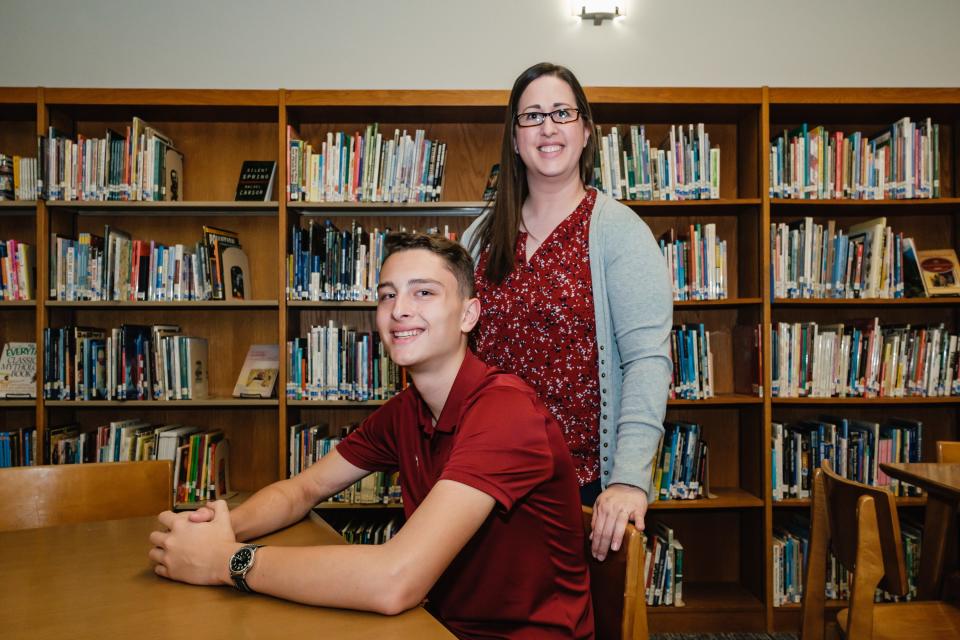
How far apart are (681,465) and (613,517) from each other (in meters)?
1.97

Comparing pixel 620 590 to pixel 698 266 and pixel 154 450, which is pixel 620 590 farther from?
pixel 154 450

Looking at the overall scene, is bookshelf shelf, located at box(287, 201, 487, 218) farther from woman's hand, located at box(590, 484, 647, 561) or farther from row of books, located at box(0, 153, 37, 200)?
woman's hand, located at box(590, 484, 647, 561)

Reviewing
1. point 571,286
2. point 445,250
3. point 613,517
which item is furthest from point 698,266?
point 613,517

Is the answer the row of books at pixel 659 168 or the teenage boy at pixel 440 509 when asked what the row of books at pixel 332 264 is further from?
the teenage boy at pixel 440 509

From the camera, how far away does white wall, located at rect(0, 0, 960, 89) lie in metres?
3.31

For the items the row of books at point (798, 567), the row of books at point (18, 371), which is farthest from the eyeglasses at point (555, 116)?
the row of books at point (18, 371)

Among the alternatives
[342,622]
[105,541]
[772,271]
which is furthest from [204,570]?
[772,271]

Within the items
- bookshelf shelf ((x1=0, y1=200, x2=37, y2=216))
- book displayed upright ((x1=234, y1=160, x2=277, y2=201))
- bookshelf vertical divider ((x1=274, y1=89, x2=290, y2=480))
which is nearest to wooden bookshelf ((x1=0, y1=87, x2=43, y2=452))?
bookshelf shelf ((x1=0, y1=200, x2=37, y2=216))

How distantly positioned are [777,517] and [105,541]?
301cm

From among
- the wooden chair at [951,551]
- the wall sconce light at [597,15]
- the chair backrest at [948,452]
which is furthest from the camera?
the wall sconce light at [597,15]

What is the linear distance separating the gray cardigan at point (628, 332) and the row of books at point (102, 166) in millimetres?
2304

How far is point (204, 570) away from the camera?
96 cm

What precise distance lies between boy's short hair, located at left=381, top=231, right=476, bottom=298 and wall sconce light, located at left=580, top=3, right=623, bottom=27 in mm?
2457

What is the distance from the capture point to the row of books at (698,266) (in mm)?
2938
